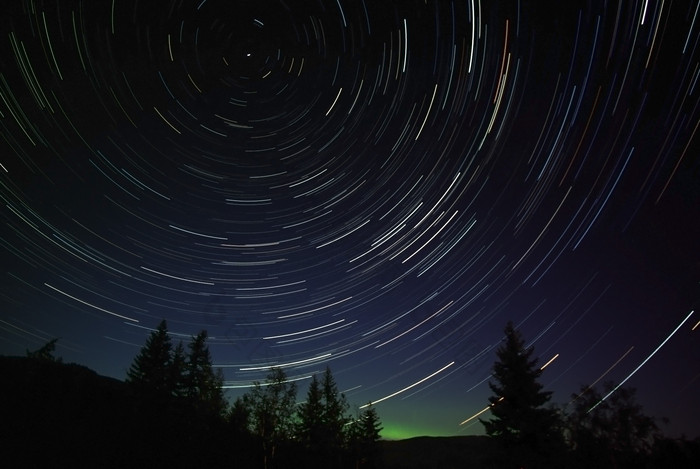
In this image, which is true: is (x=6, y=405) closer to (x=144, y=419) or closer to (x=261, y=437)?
(x=144, y=419)

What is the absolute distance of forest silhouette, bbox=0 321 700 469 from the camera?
63.4 ft

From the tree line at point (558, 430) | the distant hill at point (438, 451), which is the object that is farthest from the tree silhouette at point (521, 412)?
the distant hill at point (438, 451)

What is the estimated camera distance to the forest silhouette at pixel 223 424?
19328 millimetres

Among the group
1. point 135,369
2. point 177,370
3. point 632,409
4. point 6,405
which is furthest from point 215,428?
point 632,409

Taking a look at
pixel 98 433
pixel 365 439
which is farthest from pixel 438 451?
pixel 98 433

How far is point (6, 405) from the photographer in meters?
22.3

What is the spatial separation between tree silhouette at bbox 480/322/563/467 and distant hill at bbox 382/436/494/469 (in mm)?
53149

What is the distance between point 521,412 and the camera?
63.4 feet

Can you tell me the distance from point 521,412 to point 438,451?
213 feet

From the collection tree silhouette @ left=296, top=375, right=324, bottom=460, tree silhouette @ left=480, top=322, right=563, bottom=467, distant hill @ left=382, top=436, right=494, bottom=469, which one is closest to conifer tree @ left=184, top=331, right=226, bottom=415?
tree silhouette @ left=296, top=375, right=324, bottom=460

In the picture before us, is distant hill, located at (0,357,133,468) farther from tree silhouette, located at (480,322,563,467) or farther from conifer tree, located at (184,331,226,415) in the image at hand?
tree silhouette, located at (480,322,563,467)

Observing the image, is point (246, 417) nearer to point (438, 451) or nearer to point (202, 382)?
point (202, 382)

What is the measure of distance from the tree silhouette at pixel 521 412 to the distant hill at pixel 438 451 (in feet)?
174

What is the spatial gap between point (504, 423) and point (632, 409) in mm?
15593
